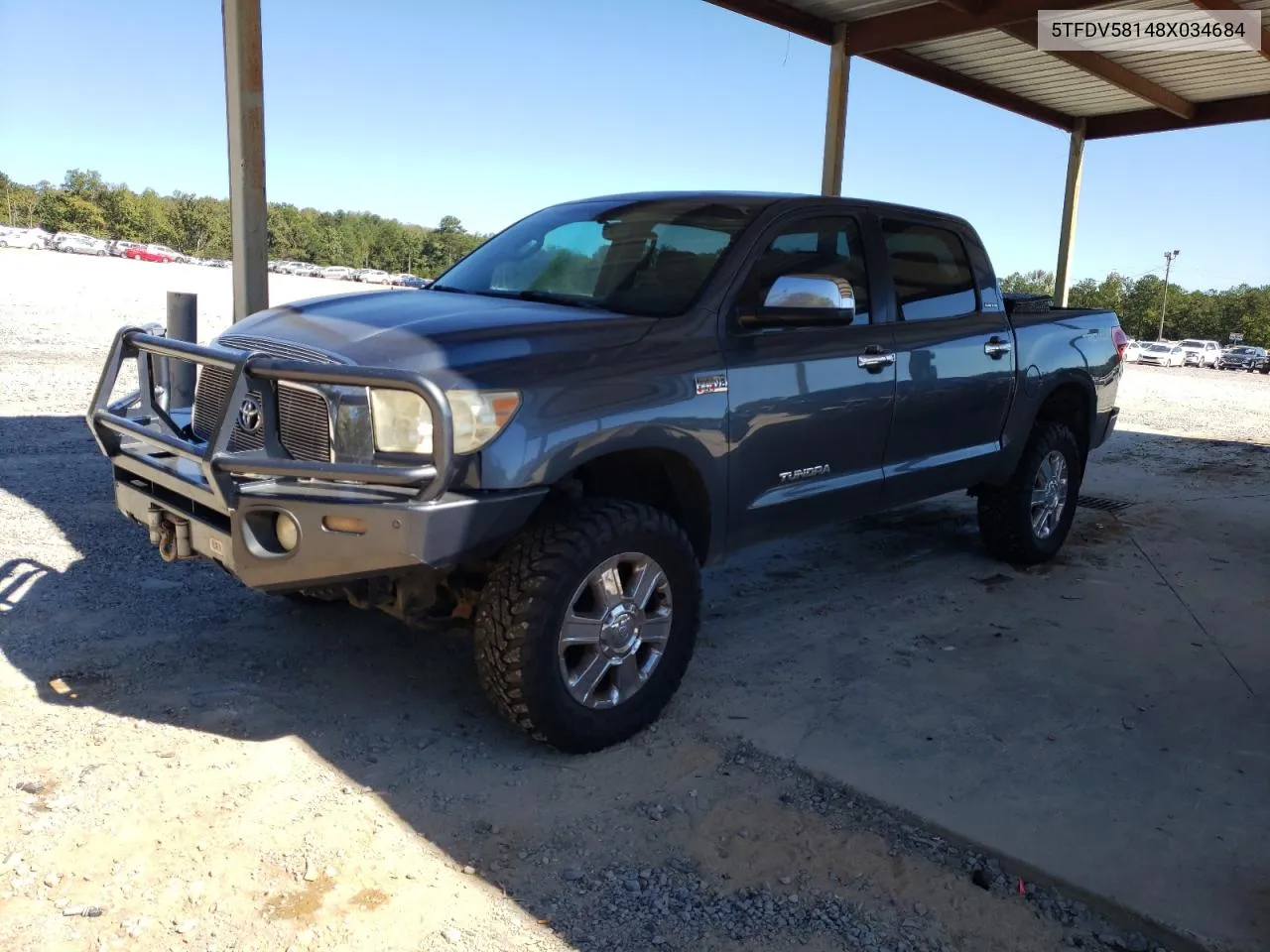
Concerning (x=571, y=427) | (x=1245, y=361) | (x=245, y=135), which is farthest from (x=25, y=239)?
(x=571, y=427)

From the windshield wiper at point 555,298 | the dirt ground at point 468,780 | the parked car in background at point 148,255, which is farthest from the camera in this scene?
the parked car in background at point 148,255

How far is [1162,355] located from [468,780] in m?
47.1

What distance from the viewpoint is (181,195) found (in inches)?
4911

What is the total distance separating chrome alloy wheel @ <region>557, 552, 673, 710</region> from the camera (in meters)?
3.18

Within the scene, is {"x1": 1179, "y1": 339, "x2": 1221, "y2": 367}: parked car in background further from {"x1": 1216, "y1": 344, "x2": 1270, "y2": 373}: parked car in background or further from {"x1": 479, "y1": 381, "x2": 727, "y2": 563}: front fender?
{"x1": 479, "y1": 381, "x2": 727, "y2": 563}: front fender

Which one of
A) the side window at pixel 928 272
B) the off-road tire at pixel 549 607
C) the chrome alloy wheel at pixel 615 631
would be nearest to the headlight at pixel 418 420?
the off-road tire at pixel 549 607

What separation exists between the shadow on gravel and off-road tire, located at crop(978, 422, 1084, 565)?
337mm

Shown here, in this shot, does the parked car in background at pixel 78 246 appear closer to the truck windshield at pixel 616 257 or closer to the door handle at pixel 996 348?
the truck windshield at pixel 616 257

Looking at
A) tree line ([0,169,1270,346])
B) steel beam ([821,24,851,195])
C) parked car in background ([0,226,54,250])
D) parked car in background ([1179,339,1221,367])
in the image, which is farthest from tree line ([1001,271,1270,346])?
steel beam ([821,24,851,195])

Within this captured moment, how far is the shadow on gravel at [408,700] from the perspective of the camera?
2773 millimetres

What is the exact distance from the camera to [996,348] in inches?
198

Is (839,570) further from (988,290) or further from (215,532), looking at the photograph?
(215,532)

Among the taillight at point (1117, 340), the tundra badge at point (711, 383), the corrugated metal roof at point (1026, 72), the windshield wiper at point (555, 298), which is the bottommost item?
the tundra badge at point (711, 383)

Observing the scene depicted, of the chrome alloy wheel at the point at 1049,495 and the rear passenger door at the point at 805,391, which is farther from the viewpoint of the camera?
the chrome alloy wheel at the point at 1049,495
